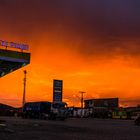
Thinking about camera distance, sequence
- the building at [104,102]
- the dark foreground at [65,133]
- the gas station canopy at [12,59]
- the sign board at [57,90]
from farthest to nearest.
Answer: the building at [104,102] → the sign board at [57,90] → the gas station canopy at [12,59] → the dark foreground at [65,133]

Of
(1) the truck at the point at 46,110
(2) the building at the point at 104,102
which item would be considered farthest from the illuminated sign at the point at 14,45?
(2) the building at the point at 104,102

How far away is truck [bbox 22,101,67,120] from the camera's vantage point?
235 feet

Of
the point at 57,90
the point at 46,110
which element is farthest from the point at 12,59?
the point at 57,90

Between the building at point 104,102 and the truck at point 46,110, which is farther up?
the building at point 104,102

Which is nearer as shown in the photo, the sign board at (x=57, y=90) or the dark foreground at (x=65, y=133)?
the dark foreground at (x=65, y=133)

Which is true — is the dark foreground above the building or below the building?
below

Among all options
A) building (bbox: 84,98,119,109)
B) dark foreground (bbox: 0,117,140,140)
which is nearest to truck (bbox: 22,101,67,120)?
dark foreground (bbox: 0,117,140,140)

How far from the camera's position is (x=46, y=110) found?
74.6m

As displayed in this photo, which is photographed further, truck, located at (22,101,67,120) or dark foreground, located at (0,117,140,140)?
truck, located at (22,101,67,120)

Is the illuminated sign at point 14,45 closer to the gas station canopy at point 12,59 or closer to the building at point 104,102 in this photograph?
the gas station canopy at point 12,59

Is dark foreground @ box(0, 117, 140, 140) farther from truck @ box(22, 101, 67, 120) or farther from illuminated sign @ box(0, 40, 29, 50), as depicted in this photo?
truck @ box(22, 101, 67, 120)

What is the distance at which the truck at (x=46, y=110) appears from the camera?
7169cm

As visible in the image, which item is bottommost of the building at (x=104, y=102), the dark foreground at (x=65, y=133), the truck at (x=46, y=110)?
the dark foreground at (x=65, y=133)

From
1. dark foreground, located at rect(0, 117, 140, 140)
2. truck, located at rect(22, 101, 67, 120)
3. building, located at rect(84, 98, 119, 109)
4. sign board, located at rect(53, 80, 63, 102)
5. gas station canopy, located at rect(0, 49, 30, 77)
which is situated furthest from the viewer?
building, located at rect(84, 98, 119, 109)
